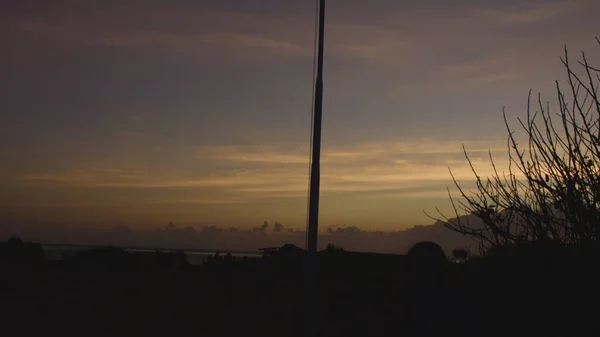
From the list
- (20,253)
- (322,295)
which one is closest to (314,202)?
(322,295)

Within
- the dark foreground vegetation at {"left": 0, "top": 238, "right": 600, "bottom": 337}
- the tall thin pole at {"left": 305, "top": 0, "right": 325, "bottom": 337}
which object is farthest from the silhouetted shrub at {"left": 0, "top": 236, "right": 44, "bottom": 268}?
the tall thin pole at {"left": 305, "top": 0, "right": 325, "bottom": 337}

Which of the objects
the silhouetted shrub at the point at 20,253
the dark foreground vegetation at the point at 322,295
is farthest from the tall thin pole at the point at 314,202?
the silhouetted shrub at the point at 20,253

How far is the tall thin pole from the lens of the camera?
15.0 m

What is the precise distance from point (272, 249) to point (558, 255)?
27825 millimetres

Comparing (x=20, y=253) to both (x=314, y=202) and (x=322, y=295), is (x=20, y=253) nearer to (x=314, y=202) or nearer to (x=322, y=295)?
(x=322, y=295)

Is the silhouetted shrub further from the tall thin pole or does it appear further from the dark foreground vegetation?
the tall thin pole

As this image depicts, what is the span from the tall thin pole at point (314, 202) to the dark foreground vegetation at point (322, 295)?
2.80 metres

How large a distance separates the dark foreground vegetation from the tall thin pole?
2.80 metres

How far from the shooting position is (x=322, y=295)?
75.9 ft

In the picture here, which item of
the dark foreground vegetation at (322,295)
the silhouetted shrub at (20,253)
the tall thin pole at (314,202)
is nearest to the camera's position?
the dark foreground vegetation at (322,295)

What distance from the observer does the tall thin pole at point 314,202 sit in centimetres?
1501

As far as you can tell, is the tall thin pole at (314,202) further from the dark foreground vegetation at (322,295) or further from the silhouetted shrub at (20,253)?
the silhouetted shrub at (20,253)

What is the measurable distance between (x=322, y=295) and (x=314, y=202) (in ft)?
26.7

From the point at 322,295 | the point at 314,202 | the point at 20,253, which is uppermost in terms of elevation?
the point at 314,202
